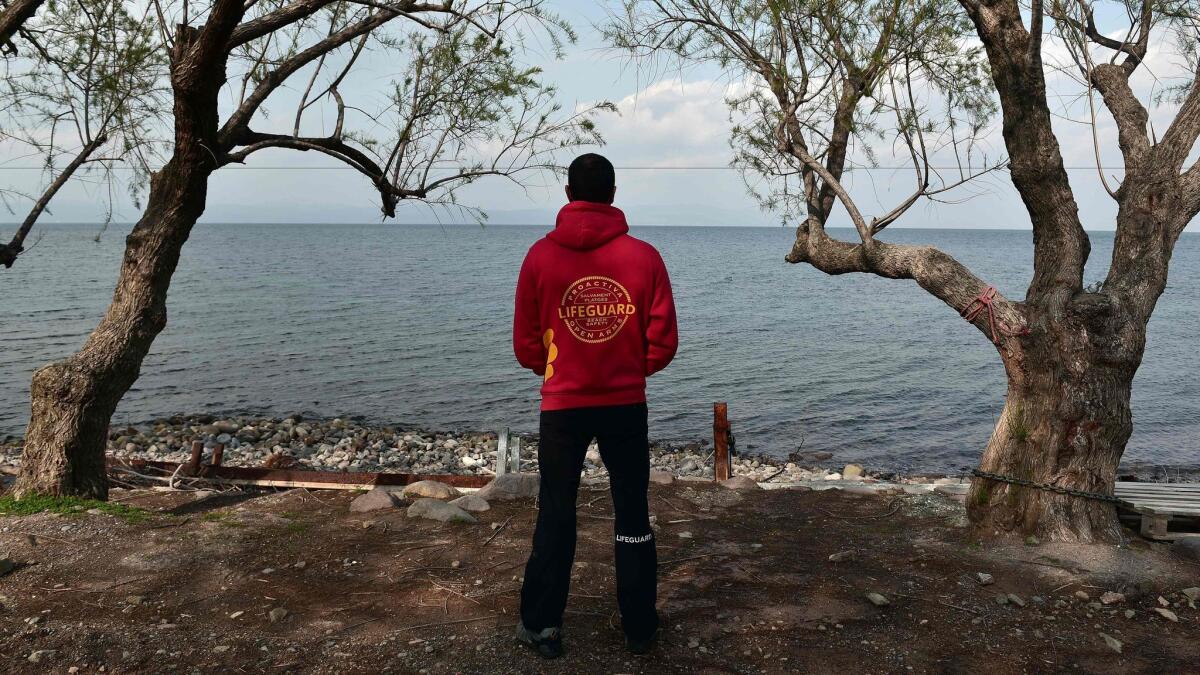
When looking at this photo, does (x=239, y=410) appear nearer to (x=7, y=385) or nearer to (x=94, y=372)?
(x=7, y=385)

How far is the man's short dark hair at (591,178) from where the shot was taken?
15.2 ft

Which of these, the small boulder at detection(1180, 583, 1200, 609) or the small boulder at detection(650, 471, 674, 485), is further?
the small boulder at detection(650, 471, 674, 485)

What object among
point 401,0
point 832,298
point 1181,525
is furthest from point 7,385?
point 832,298

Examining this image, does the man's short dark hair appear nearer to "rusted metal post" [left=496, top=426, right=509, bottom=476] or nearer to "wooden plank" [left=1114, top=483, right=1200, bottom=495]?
"rusted metal post" [left=496, top=426, right=509, bottom=476]

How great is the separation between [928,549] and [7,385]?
2328cm

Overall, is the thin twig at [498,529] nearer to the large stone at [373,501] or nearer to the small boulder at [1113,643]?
the large stone at [373,501]

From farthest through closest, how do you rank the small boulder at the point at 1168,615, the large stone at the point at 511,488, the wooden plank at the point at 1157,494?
the large stone at the point at 511,488
the wooden plank at the point at 1157,494
the small boulder at the point at 1168,615

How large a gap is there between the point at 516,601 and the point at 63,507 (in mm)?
4021

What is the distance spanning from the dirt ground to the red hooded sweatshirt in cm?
146

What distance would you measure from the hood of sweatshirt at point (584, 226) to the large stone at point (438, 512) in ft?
11.2

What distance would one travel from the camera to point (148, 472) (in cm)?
938

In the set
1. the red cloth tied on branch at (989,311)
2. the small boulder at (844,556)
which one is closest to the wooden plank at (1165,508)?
the red cloth tied on branch at (989,311)

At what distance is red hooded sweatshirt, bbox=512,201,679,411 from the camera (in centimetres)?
452

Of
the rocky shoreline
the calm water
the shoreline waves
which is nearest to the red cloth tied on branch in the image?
the shoreline waves
